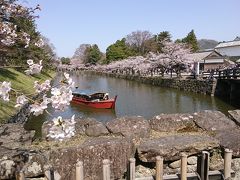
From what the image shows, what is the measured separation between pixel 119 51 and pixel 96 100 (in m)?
62.9

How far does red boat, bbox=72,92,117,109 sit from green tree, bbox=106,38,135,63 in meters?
59.0

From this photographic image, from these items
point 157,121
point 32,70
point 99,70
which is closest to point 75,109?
point 157,121

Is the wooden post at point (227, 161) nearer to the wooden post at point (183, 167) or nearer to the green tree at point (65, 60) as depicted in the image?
the wooden post at point (183, 167)

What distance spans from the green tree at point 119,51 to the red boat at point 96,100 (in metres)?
59.0

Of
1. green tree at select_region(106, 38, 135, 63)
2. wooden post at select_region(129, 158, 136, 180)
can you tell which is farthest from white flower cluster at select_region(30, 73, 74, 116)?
green tree at select_region(106, 38, 135, 63)

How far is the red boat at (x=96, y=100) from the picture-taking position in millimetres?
23619

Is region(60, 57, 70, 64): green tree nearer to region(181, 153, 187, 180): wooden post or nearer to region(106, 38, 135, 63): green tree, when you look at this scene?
region(106, 38, 135, 63): green tree

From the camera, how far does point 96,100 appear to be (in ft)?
80.0

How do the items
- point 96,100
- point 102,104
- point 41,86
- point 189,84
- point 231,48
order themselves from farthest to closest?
point 231,48, point 189,84, point 96,100, point 102,104, point 41,86

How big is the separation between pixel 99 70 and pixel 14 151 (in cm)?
8725

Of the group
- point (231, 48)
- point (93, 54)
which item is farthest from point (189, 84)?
point (93, 54)

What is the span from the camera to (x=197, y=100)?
2920 centimetres

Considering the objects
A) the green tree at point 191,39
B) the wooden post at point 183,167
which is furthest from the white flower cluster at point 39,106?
the green tree at point 191,39

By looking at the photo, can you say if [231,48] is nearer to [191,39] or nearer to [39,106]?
[191,39]
